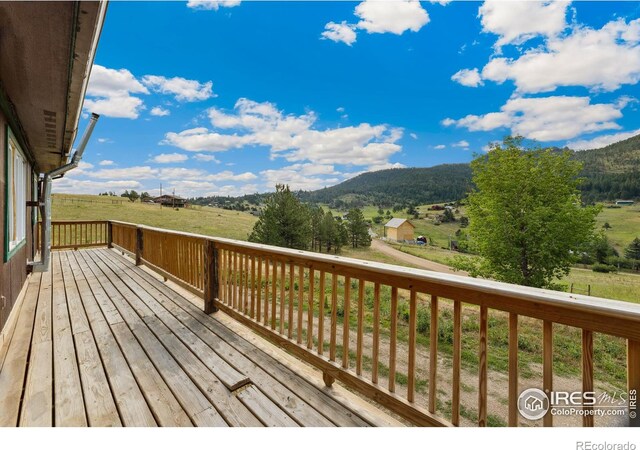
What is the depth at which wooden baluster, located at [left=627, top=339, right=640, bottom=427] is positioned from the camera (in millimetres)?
984

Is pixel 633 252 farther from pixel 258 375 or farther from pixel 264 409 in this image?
pixel 264 409

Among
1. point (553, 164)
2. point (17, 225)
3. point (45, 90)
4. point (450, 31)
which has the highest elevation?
point (450, 31)

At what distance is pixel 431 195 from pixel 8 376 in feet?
326

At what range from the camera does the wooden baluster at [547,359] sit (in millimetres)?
1160

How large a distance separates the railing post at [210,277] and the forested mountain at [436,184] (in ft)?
85.9

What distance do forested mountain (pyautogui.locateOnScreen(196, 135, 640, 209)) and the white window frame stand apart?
25.4 meters

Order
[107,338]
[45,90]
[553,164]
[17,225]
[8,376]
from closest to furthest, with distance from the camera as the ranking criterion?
[8,376], [45,90], [107,338], [17,225], [553,164]

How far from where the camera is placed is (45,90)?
235cm

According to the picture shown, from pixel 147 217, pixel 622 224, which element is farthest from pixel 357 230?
pixel 622 224

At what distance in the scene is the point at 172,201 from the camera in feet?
180

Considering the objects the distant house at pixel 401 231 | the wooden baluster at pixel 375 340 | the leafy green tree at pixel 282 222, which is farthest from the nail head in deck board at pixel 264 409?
the distant house at pixel 401 231

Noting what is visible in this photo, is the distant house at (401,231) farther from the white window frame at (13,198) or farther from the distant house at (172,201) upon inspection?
the white window frame at (13,198)
